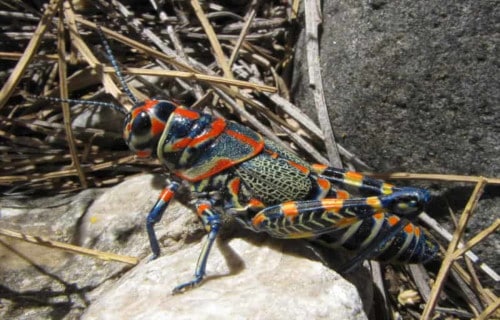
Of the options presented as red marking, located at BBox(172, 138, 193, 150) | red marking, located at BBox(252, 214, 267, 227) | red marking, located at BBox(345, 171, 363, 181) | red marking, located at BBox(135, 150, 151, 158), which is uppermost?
red marking, located at BBox(172, 138, 193, 150)

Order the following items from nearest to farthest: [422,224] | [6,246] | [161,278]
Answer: [161,278] → [6,246] → [422,224]

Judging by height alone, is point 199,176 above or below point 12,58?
below

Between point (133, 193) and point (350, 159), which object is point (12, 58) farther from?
point (350, 159)

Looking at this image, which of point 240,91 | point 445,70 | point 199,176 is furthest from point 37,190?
point 445,70

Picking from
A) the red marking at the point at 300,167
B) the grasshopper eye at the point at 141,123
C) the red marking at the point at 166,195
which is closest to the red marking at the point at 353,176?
the red marking at the point at 300,167

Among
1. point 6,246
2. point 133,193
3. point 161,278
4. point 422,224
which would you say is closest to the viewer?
point 161,278

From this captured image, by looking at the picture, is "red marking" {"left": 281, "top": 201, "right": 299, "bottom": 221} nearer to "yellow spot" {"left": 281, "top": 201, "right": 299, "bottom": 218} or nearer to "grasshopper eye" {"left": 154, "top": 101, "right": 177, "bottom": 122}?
"yellow spot" {"left": 281, "top": 201, "right": 299, "bottom": 218}

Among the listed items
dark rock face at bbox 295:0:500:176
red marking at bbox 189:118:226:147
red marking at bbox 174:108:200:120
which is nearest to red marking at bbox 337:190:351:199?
dark rock face at bbox 295:0:500:176

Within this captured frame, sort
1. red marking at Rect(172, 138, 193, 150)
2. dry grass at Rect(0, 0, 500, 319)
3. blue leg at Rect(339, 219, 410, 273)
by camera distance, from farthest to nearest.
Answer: dry grass at Rect(0, 0, 500, 319), red marking at Rect(172, 138, 193, 150), blue leg at Rect(339, 219, 410, 273)
